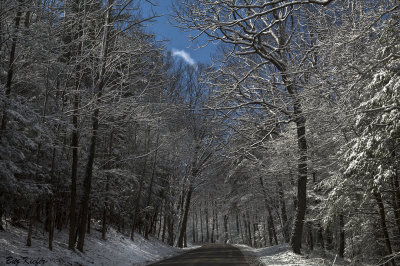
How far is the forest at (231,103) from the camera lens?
7152 mm

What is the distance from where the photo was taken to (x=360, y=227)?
13539 millimetres

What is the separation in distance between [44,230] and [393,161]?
42.6 ft

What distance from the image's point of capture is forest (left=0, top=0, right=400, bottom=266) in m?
7.15

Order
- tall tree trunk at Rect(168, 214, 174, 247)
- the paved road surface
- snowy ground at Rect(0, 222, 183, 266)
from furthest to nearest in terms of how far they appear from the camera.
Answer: tall tree trunk at Rect(168, 214, 174, 247) → the paved road surface → snowy ground at Rect(0, 222, 183, 266)

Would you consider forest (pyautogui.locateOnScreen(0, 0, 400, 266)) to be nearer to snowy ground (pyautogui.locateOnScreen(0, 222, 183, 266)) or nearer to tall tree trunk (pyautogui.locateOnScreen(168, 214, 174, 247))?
snowy ground (pyautogui.locateOnScreen(0, 222, 183, 266))

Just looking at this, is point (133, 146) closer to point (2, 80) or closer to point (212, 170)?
point (212, 170)

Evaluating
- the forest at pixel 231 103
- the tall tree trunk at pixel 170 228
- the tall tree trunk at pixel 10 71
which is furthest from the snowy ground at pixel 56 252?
the tall tree trunk at pixel 170 228

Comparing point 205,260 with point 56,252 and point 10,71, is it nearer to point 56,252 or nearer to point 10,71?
point 56,252

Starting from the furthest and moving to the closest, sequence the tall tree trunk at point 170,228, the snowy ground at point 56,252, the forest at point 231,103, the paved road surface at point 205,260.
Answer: the tall tree trunk at point 170,228 < the paved road surface at point 205,260 < the snowy ground at point 56,252 < the forest at point 231,103

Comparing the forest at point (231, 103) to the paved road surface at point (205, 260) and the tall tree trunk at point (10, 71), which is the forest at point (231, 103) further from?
the paved road surface at point (205, 260)

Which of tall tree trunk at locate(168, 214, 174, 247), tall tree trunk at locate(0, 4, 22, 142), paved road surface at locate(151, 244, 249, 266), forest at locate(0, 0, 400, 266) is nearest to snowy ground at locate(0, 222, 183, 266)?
forest at locate(0, 0, 400, 266)

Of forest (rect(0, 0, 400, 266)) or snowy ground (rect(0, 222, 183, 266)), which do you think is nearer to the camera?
forest (rect(0, 0, 400, 266))

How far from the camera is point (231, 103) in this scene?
12.8 metres

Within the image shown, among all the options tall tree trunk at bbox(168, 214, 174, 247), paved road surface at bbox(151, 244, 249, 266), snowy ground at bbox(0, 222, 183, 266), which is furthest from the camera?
tall tree trunk at bbox(168, 214, 174, 247)
